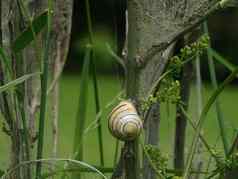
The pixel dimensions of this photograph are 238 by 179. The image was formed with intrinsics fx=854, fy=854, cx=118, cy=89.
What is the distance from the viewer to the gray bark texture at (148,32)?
606mm

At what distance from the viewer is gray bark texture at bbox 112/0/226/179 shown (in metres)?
0.61

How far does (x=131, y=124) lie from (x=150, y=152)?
70 mm

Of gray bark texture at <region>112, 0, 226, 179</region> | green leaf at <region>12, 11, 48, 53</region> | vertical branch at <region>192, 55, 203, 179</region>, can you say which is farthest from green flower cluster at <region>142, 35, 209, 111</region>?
vertical branch at <region>192, 55, 203, 179</region>

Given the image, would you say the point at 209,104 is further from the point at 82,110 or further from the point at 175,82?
the point at 82,110

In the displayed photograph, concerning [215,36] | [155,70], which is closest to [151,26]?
[155,70]

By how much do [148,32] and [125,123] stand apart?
0.27ft

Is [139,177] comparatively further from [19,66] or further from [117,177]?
[19,66]

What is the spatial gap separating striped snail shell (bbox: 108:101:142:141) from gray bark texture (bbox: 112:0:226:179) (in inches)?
1.2

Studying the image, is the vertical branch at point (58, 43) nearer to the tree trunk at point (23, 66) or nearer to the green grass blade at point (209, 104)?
the tree trunk at point (23, 66)

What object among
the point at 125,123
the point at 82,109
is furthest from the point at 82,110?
the point at 125,123

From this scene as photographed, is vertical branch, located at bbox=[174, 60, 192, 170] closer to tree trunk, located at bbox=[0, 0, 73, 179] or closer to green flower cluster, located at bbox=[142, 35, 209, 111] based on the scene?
tree trunk, located at bbox=[0, 0, 73, 179]

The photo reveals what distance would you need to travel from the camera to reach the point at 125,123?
559 millimetres

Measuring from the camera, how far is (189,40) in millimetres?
867

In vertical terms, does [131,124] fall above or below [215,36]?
above
